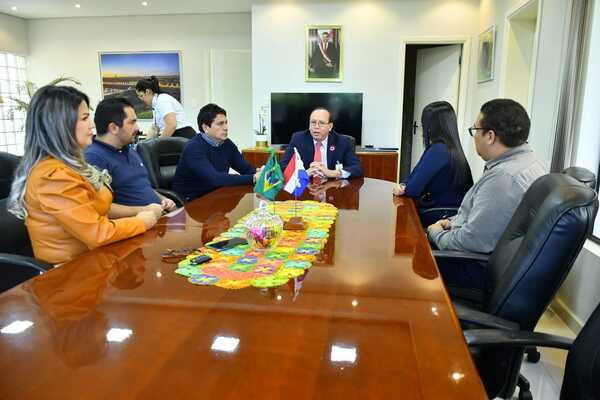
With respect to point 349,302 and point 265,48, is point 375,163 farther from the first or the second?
point 349,302

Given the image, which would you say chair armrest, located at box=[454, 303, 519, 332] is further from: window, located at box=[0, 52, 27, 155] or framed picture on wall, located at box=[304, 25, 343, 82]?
window, located at box=[0, 52, 27, 155]

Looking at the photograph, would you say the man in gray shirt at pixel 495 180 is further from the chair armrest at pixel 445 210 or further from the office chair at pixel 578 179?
the chair armrest at pixel 445 210

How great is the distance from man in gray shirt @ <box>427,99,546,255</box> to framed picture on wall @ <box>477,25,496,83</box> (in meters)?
3.09

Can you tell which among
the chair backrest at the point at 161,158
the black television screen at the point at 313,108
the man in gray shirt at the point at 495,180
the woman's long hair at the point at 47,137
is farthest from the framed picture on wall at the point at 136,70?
the man in gray shirt at the point at 495,180

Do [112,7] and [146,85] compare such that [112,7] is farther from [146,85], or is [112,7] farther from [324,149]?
[324,149]

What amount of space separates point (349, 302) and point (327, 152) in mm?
2277

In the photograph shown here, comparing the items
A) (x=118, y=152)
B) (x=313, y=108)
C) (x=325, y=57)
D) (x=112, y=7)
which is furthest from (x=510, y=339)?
(x=112, y=7)

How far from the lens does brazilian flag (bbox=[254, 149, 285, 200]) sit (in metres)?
1.66

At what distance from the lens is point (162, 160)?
3.23 metres

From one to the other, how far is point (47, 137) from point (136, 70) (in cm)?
621

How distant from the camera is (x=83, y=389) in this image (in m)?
0.72

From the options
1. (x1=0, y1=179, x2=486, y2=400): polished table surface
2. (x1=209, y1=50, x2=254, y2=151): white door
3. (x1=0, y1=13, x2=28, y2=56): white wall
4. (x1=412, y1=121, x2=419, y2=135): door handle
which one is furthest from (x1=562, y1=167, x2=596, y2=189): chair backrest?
(x1=0, y1=13, x2=28, y2=56): white wall

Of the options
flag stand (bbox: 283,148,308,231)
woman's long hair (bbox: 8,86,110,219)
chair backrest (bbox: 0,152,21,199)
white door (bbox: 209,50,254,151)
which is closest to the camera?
woman's long hair (bbox: 8,86,110,219)

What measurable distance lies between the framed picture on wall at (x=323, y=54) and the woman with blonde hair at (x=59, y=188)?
14.3 ft
